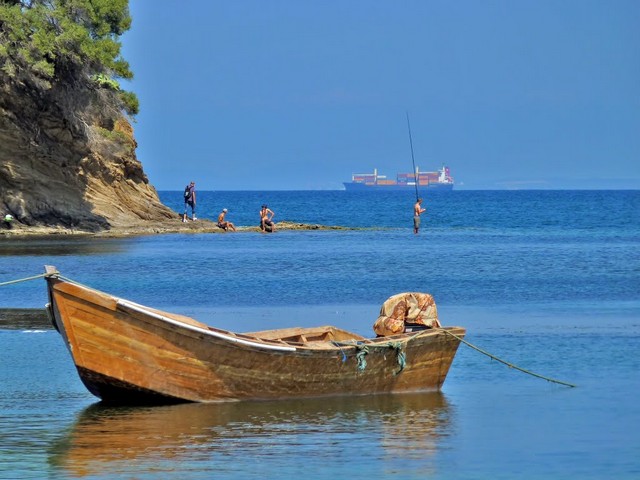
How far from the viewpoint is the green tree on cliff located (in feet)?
127

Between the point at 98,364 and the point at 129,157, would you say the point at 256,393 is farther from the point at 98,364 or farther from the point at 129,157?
the point at 129,157

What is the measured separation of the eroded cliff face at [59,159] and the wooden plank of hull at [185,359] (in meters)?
28.2

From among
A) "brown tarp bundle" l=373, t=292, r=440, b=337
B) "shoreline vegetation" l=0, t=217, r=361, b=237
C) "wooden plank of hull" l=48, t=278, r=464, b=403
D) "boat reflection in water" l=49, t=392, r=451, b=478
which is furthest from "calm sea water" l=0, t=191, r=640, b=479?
"shoreline vegetation" l=0, t=217, r=361, b=237

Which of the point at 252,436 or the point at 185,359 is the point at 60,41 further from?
the point at 252,436

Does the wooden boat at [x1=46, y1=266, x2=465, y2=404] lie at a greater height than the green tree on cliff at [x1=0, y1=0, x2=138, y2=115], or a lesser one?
lesser

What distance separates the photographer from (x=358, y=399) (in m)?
14.4

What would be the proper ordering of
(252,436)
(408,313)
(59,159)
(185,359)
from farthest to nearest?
(59,159) < (408,313) < (185,359) < (252,436)

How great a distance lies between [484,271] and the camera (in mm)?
31938

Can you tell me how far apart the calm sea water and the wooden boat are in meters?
0.24

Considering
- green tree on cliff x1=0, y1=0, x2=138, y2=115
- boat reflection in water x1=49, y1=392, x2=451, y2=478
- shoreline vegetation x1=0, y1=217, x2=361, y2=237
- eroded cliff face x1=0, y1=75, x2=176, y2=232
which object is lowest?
boat reflection in water x1=49, y1=392, x2=451, y2=478

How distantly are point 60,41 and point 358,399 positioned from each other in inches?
1085

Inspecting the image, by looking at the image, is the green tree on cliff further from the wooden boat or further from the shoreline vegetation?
the wooden boat

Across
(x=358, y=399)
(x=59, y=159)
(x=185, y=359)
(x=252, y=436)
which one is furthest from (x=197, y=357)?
(x=59, y=159)

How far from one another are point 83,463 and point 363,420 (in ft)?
11.2
